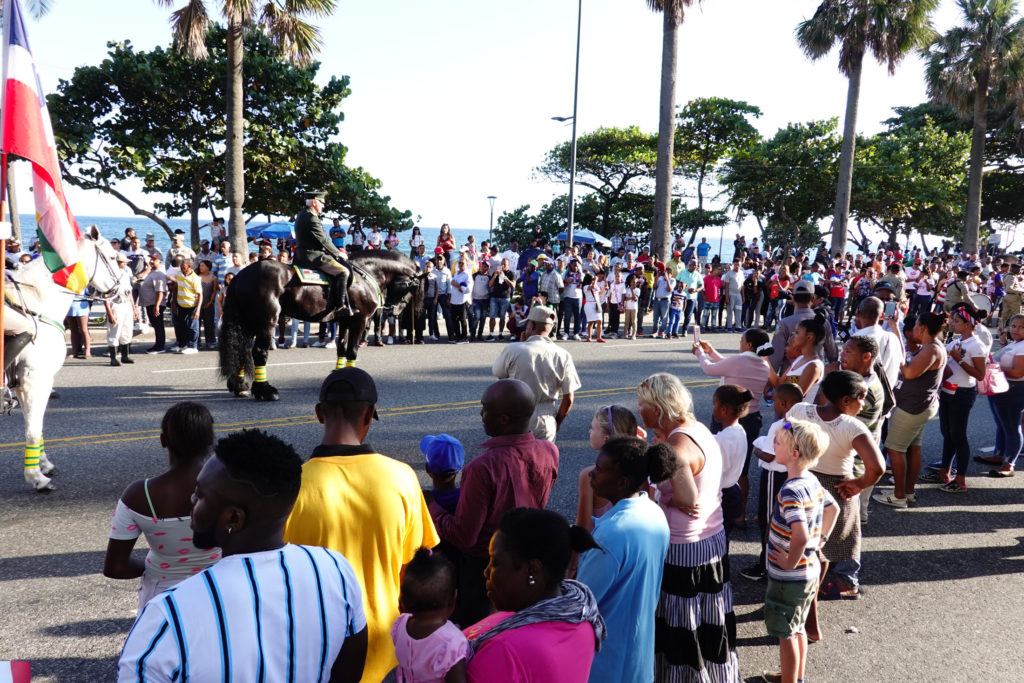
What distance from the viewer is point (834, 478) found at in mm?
4883

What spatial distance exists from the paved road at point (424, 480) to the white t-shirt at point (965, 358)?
1120mm

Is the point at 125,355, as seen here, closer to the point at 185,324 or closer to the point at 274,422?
the point at 185,324

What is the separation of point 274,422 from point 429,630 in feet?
23.0

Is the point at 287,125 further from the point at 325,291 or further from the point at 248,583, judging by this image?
the point at 248,583

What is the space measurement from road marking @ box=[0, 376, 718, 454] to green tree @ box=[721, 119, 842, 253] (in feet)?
115

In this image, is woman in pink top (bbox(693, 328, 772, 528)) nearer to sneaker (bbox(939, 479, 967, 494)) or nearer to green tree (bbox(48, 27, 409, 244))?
sneaker (bbox(939, 479, 967, 494))

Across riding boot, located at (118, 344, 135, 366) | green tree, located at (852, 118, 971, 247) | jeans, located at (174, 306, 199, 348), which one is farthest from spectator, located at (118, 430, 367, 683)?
green tree, located at (852, 118, 971, 247)

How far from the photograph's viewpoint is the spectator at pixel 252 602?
1760 millimetres

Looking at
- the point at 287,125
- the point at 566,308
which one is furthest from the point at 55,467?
the point at 287,125

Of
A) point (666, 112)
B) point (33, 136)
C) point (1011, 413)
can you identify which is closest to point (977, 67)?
point (666, 112)

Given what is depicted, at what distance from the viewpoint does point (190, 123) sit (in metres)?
26.5

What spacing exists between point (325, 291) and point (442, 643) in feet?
32.6

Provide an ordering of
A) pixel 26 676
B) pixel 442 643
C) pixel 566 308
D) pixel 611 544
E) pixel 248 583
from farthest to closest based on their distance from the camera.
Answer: pixel 566 308 < pixel 611 544 < pixel 442 643 < pixel 26 676 < pixel 248 583

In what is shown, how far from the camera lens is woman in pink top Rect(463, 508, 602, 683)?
2.23 m
